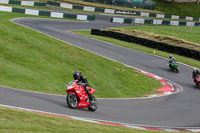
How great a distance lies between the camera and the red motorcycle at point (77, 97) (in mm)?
12820

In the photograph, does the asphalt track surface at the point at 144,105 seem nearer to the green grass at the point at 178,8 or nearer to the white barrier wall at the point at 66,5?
the white barrier wall at the point at 66,5

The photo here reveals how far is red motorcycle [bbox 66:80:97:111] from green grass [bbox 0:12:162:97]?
11.5ft

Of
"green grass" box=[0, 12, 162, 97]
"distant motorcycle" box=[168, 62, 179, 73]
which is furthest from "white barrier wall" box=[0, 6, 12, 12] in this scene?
"distant motorcycle" box=[168, 62, 179, 73]

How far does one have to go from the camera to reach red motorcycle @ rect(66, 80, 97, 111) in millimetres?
12820

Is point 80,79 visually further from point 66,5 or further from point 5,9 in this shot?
point 66,5

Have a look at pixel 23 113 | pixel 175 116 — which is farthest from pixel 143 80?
pixel 23 113

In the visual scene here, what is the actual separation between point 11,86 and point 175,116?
7558 mm

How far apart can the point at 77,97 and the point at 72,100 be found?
0.83 feet

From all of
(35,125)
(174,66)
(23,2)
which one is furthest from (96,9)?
(35,125)

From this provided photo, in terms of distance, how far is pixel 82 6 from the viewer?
63.2 metres

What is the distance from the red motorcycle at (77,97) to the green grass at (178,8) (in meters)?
67.5

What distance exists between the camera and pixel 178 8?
272ft

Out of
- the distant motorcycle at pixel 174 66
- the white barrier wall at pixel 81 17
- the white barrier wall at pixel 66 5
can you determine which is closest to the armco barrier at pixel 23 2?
A: the white barrier wall at pixel 66 5

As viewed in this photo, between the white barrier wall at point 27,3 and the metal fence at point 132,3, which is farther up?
the metal fence at point 132,3
